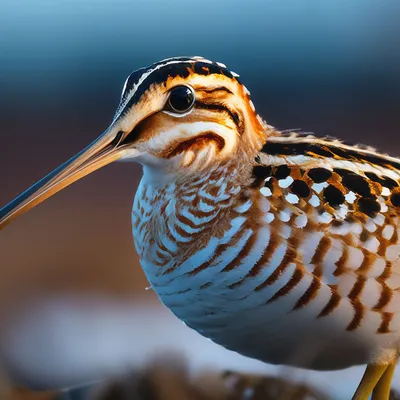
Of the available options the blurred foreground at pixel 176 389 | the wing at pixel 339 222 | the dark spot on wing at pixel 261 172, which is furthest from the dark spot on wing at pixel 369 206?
the blurred foreground at pixel 176 389

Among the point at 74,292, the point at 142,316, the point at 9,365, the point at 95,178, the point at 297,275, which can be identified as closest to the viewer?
the point at 297,275

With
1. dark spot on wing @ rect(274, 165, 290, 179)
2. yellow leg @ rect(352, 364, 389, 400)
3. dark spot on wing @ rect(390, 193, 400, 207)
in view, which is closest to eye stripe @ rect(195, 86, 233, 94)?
dark spot on wing @ rect(274, 165, 290, 179)

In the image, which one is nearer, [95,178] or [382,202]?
[382,202]

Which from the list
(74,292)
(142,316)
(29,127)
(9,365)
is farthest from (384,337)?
(29,127)

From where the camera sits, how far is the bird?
2.90 feet

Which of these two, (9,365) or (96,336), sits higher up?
(96,336)

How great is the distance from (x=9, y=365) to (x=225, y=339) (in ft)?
1.41

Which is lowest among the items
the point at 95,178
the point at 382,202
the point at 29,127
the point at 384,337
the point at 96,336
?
the point at 384,337

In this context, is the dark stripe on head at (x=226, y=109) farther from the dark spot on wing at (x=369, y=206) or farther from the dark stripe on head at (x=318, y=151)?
the dark spot on wing at (x=369, y=206)

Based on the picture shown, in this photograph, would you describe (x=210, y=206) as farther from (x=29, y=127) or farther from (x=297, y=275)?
(x=29, y=127)

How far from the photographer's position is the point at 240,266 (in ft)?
2.92

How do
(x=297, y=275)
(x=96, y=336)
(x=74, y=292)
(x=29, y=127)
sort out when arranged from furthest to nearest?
(x=29, y=127), (x=74, y=292), (x=96, y=336), (x=297, y=275)

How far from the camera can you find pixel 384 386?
103 centimetres

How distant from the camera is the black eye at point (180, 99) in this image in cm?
88
